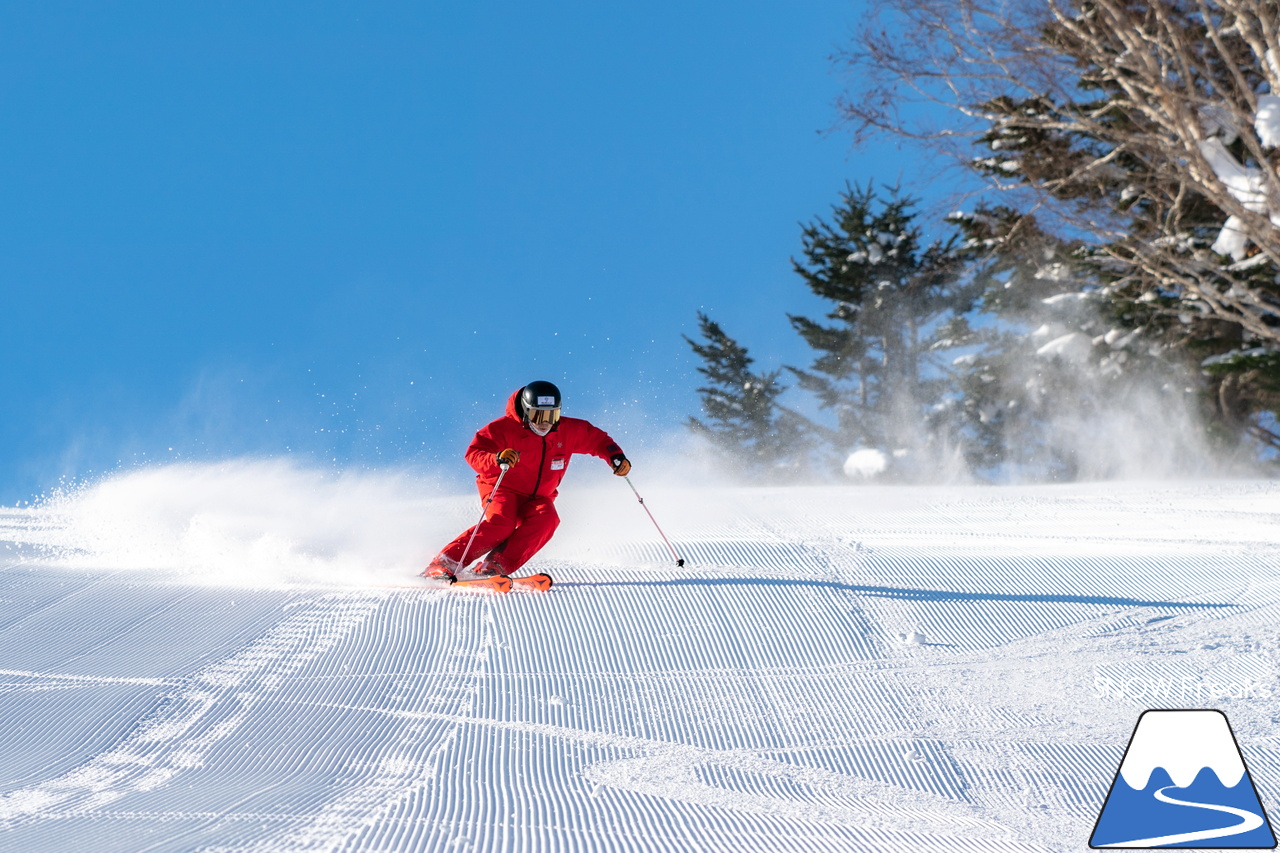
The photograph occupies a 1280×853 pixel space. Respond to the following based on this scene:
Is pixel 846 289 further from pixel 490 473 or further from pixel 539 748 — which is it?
pixel 539 748

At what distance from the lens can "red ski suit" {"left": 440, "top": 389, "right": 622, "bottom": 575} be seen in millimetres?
5781

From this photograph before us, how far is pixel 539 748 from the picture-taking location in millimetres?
3123

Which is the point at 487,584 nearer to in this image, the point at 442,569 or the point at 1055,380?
the point at 442,569

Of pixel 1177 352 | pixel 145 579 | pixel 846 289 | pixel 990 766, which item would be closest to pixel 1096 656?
pixel 990 766

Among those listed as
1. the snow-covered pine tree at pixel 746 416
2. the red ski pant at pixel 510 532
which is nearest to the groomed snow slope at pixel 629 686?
the red ski pant at pixel 510 532

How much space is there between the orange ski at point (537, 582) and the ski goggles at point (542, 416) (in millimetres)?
1024

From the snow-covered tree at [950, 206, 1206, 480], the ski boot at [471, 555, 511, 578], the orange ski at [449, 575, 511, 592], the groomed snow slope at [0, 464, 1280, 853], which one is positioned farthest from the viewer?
the snow-covered tree at [950, 206, 1206, 480]

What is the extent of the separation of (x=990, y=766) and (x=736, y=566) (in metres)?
3.07

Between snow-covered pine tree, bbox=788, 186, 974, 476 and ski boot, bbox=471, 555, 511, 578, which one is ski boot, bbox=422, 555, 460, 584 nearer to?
ski boot, bbox=471, 555, 511, 578

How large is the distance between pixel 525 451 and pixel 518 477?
174mm

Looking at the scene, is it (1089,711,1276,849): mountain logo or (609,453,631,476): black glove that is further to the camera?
(609,453,631,476): black glove

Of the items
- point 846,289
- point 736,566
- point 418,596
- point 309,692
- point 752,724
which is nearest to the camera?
point 752,724

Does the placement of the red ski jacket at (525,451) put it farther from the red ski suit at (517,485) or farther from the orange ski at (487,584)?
the orange ski at (487,584)


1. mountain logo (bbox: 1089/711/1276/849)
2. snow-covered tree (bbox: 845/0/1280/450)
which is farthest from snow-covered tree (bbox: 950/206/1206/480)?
mountain logo (bbox: 1089/711/1276/849)
